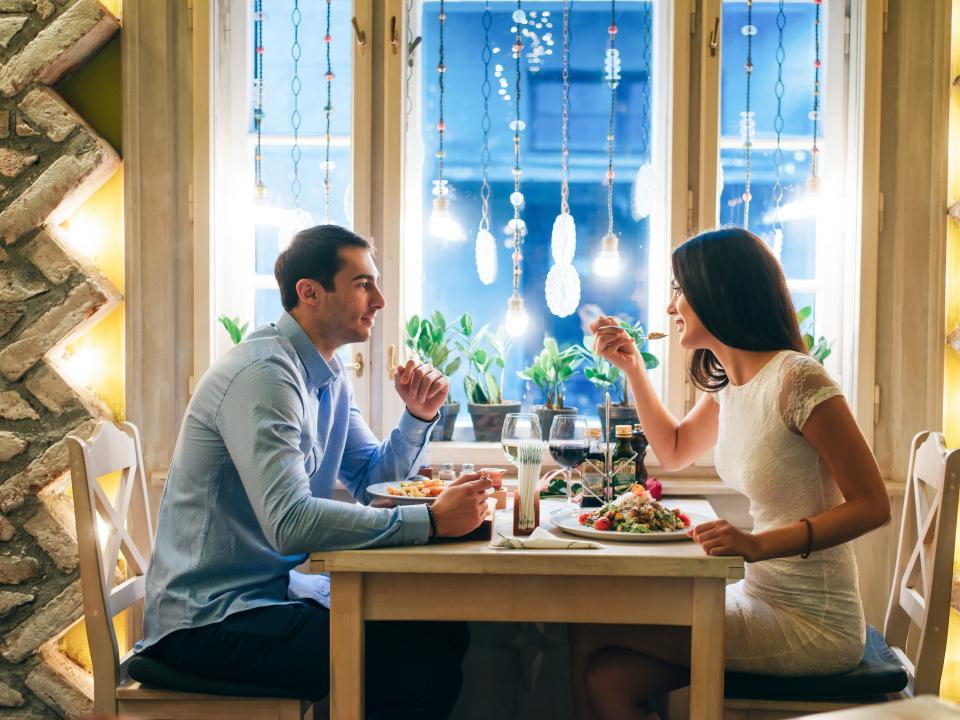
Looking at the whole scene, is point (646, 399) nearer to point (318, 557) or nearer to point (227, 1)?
point (318, 557)

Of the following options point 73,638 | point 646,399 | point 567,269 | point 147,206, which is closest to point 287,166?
point 147,206

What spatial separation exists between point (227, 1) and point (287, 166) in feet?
1.76

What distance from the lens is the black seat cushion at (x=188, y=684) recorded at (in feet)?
5.23

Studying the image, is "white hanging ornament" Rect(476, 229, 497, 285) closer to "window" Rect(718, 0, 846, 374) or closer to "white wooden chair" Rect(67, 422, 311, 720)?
"window" Rect(718, 0, 846, 374)

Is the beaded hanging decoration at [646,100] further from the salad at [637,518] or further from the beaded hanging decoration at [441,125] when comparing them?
the salad at [637,518]

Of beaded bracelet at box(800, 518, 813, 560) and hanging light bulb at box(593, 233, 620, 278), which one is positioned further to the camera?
hanging light bulb at box(593, 233, 620, 278)

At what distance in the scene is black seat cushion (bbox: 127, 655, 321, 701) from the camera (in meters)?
1.59

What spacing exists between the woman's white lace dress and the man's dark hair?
95cm

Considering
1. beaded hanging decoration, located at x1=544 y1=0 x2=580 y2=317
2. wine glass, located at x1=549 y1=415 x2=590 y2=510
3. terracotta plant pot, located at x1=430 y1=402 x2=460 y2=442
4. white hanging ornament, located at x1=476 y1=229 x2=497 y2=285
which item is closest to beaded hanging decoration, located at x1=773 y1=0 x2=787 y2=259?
beaded hanging decoration, located at x1=544 y1=0 x2=580 y2=317

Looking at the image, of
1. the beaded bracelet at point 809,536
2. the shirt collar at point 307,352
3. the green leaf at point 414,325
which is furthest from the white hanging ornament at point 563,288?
the beaded bracelet at point 809,536

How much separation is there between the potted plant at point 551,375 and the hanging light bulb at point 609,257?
26 cm

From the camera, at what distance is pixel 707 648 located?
4.75 ft

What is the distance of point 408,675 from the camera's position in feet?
5.43

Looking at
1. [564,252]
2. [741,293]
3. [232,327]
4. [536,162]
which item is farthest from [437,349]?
[741,293]
